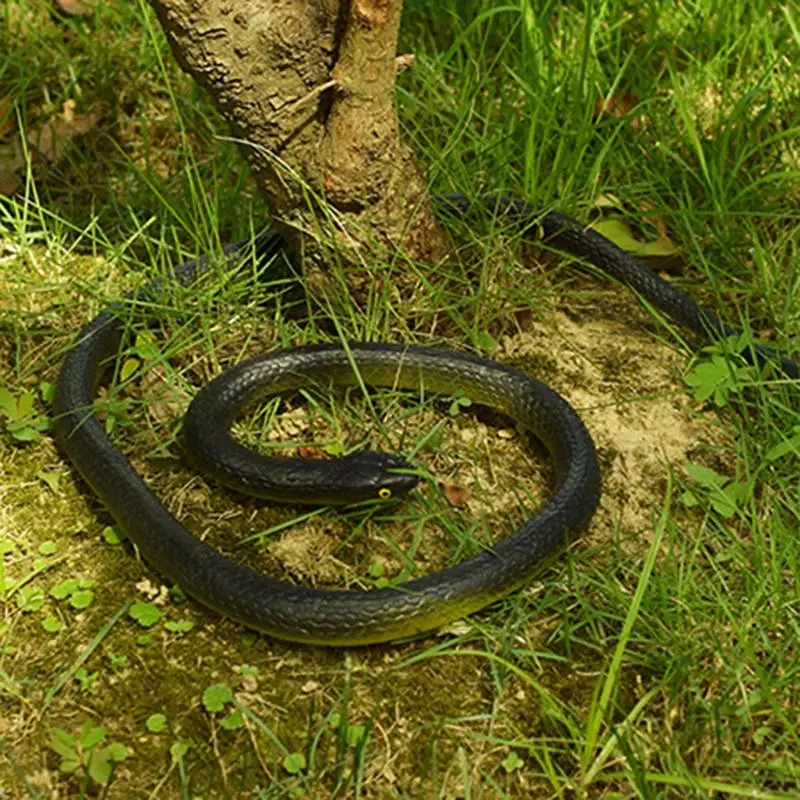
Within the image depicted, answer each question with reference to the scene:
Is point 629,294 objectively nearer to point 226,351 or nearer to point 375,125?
point 375,125

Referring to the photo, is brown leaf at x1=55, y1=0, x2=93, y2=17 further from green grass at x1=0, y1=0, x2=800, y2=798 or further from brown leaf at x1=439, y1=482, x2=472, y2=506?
brown leaf at x1=439, y1=482, x2=472, y2=506

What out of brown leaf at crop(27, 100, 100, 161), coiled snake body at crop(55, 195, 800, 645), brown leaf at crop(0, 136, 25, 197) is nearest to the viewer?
coiled snake body at crop(55, 195, 800, 645)

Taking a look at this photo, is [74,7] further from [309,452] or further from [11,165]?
[309,452]

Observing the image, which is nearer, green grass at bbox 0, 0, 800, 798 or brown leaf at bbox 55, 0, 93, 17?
green grass at bbox 0, 0, 800, 798

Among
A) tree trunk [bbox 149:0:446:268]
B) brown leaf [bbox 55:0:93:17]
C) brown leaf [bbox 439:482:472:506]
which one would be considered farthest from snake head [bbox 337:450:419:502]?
brown leaf [bbox 55:0:93:17]

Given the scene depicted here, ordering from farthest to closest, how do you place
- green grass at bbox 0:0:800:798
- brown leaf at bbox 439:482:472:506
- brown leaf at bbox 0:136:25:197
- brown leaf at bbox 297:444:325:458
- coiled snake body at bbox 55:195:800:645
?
brown leaf at bbox 0:136:25:197, brown leaf at bbox 297:444:325:458, brown leaf at bbox 439:482:472:506, coiled snake body at bbox 55:195:800:645, green grass at bbox 0:0:800:798
